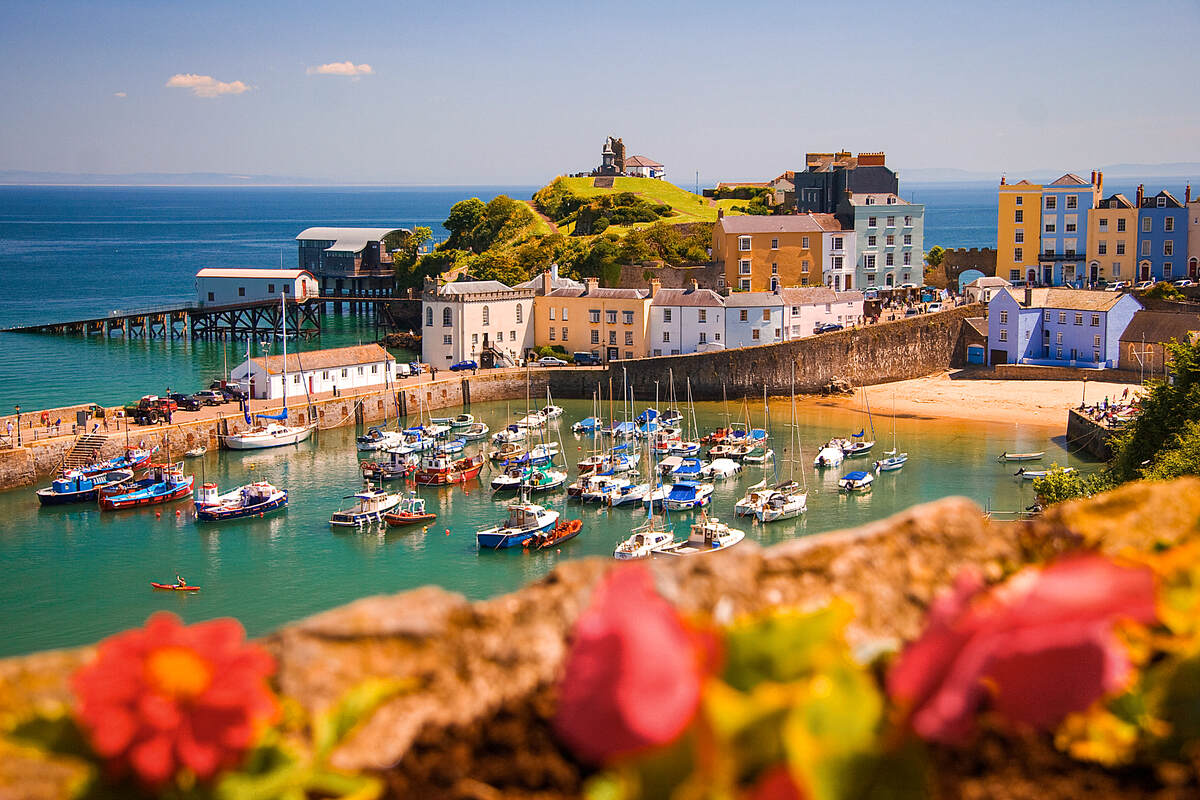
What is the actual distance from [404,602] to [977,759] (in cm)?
150

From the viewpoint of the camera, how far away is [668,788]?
2543 millimetres

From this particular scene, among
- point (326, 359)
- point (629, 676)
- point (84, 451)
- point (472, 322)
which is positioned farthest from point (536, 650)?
point (472, 322)

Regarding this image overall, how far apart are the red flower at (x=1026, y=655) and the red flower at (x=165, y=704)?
1511 millimetres

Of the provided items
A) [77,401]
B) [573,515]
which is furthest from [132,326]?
[573,515]

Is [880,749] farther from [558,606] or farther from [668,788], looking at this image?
[558,606]

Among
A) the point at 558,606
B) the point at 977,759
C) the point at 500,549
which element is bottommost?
the point at 500,549

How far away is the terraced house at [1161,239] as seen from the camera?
67.2 metres

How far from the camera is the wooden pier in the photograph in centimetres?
8100

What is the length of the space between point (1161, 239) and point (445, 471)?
45.5m

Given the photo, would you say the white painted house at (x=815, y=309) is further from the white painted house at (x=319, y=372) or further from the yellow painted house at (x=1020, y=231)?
the white painted house at (x=319, y=372)

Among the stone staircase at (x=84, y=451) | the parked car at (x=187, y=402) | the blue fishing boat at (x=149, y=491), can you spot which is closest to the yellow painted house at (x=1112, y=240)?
the parked car at (x=187, y=402)

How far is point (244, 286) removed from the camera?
3265 inches

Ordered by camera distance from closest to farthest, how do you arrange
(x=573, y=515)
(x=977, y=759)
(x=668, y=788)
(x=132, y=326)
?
1. (x=668, y=788)
2. (x=977, y=759)
3. (x=573, y=515)
4. (x=132, y=326)

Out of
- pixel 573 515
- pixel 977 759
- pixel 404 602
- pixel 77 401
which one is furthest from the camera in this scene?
pixel 77 401
